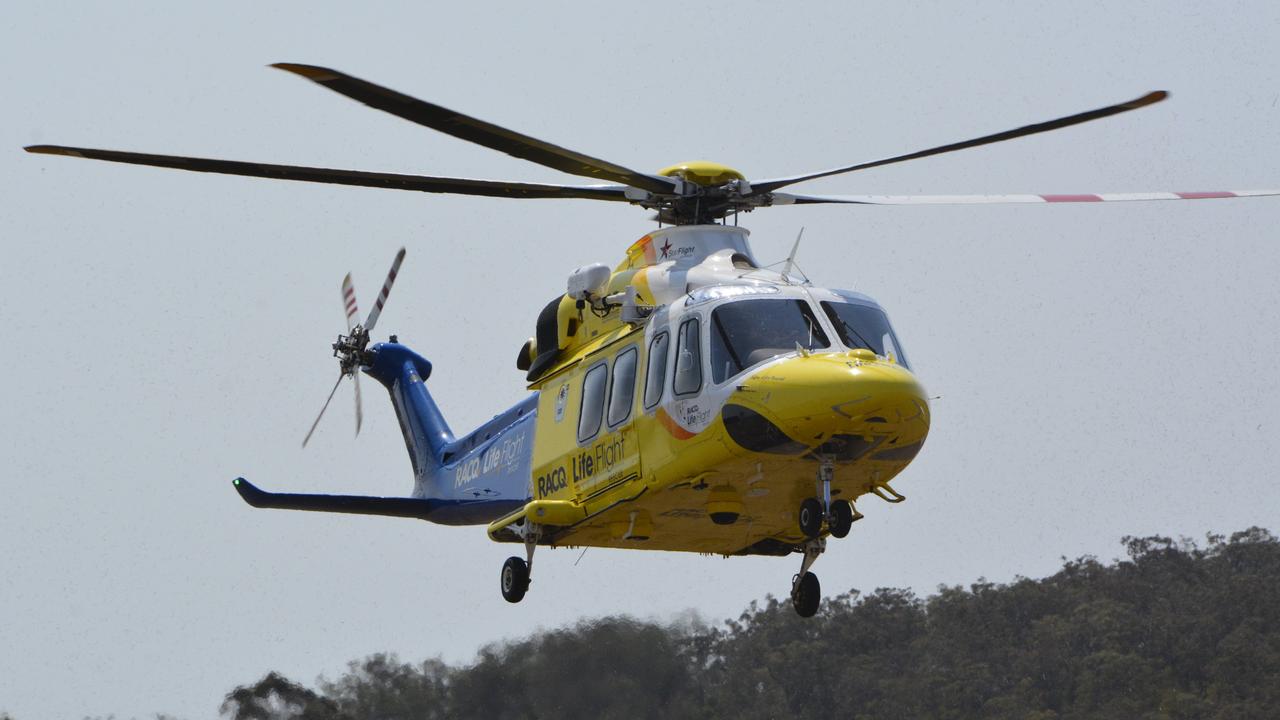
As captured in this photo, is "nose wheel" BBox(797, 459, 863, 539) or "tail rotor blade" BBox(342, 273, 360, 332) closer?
"nose wheel" BBox(797, 459, 863, 539)

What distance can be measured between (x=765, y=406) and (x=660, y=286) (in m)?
2.28

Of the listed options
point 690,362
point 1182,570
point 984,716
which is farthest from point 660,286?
point 1182,570

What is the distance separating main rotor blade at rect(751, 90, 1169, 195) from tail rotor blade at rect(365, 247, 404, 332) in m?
6.53

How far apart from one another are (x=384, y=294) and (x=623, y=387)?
6912 millimetres

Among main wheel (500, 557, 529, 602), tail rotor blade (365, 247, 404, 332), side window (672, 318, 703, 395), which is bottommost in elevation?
main wheel (500, 557, 529, 602)

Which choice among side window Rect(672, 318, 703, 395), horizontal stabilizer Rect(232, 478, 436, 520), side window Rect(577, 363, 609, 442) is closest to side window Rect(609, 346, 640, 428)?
side window Rect(577, 363, 609, 442)

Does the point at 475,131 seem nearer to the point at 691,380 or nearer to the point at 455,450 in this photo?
the point at 691,380

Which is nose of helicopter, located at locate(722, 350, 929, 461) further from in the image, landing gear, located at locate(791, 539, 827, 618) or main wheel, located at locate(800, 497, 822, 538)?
landing gear, located at locate(791, 539, 827, 618)

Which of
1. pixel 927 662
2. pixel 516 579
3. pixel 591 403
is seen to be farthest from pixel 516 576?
pixel 927 662

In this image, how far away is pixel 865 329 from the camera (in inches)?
647

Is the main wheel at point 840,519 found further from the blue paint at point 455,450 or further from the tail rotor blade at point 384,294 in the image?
the tail rotor blade at point 384,294

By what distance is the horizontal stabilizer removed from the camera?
2036 centimetres

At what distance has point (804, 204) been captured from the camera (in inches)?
743

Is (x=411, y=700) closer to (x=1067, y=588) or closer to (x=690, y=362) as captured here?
(x=690, y=362)
